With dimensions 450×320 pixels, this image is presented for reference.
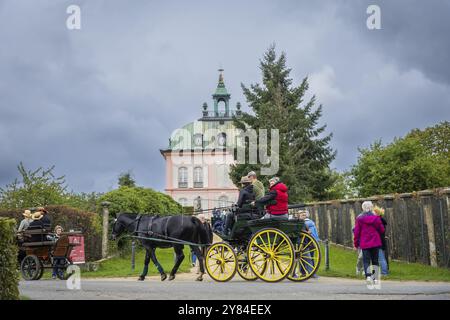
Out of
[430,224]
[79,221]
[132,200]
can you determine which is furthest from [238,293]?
[132,200]

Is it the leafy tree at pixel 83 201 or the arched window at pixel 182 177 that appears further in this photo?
the arched window at pixel 182 177

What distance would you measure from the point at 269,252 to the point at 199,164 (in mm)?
70408

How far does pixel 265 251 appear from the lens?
14.6 m

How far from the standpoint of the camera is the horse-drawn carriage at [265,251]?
14547 millimetres

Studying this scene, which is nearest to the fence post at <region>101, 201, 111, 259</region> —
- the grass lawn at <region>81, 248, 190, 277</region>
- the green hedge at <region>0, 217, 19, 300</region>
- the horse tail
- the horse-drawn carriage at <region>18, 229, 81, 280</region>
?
the grass lawn at <region>81, 248, 190, 277</region>

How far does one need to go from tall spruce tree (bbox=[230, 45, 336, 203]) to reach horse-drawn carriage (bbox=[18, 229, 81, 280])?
29760 mm

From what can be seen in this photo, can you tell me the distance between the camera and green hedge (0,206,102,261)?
22281 millimetres

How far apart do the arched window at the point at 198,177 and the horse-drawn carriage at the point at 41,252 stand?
6630 centimetres

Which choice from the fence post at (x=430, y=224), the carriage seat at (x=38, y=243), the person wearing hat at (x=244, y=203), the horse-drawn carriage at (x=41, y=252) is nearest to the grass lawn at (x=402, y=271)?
the fence post at (x=430, y=224)

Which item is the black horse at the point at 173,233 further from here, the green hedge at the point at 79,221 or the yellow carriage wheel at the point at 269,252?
the green hedge at the point at 79,221

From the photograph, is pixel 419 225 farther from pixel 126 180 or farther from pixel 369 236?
pixel 126 180

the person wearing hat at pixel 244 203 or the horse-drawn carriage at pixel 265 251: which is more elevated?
the person wearing hat at pixel 244 203

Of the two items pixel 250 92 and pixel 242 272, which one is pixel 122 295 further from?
pixel 250 92
